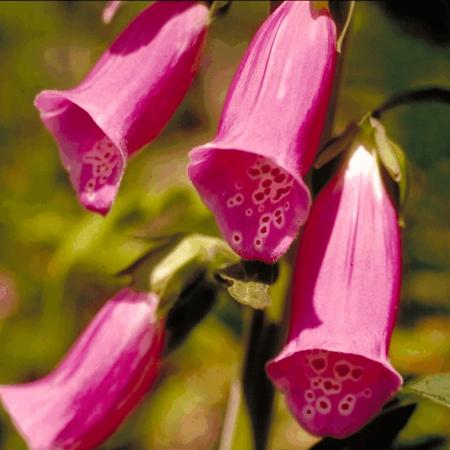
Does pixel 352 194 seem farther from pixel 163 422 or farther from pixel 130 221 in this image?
pixel 163 422

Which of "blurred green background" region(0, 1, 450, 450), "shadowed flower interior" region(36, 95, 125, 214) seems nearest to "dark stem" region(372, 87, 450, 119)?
"shadowed flower interior" region(36, 95, 125, 214)

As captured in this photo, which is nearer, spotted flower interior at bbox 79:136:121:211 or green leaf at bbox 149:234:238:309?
spotted flower interior at bbox 79:136:121:211

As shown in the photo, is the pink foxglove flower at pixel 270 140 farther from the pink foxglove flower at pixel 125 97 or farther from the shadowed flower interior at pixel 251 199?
the pink foxglove flower at pixel 125 97

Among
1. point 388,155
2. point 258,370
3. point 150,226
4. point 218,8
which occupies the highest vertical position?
point 218,8

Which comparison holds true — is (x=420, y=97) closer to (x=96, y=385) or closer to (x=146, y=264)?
(x=146, y=264)

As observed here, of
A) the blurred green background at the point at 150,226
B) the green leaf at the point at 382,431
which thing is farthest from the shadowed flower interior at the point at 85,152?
the blurred green background at the point at 150,226

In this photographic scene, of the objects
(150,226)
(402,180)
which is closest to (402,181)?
(402,180)

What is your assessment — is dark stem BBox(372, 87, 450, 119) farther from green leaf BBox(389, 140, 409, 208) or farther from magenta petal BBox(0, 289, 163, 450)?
magenta petal BBox(0, 289, 163, 450)
